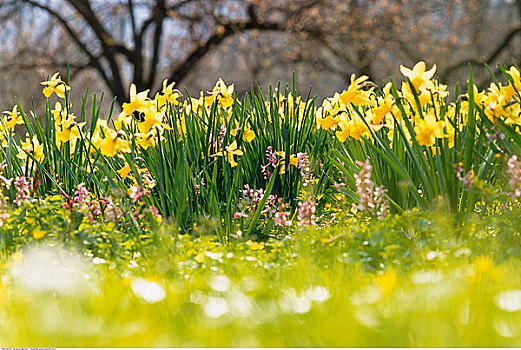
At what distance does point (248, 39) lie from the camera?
1066 cm

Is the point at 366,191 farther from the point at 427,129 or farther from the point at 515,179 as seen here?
the point at 515,179

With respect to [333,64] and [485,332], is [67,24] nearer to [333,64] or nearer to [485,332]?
[333,64]

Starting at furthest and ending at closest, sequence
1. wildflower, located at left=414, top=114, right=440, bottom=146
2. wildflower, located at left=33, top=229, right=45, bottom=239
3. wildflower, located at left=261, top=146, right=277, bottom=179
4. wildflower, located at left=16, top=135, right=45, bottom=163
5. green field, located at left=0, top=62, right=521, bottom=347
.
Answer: wildflower, located at left=16, top=135, right=45, bottom=163, wildflower, located at left=261, top=146, right=277, bottom=179, wildflower, located at left=414, top=114, right=440, bottom=146, wildflower, located at left=33, top=229, right=45, bottom=239, green field, located at left=0, top=62, right=521, bottom=347

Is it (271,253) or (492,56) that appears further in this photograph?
(492,56)

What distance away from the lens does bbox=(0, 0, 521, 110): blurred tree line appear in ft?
33.5

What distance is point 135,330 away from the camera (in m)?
1.43

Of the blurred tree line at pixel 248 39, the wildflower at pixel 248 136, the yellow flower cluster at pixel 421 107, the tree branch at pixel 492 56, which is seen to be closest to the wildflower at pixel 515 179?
the yellow flower cluster at pixel 421 107

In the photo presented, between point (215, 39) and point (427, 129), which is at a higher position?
point (215, 39)

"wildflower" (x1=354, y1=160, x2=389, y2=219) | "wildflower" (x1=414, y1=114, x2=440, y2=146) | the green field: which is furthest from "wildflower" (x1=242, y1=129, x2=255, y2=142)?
"wildflower" (x1=414, y1=114, x2=440, y2=146)

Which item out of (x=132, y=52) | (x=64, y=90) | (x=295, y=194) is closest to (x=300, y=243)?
(x=295, y=194)

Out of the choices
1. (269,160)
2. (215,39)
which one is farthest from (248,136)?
(215,39)

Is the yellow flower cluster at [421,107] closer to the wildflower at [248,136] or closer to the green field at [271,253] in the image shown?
the green field at [271,253]

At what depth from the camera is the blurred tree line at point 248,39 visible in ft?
33.5

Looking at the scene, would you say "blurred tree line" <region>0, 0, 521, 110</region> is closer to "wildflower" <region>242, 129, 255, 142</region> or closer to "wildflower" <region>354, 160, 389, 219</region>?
"wildflower" <region>242, 129, 255, 142</region>
